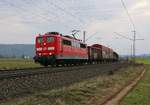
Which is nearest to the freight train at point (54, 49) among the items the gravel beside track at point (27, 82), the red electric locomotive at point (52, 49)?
the red electric locomotive at point (52, 49)

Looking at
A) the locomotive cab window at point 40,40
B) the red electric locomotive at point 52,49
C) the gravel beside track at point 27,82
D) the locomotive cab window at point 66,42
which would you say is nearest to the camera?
the gravel beside track at point 27,82

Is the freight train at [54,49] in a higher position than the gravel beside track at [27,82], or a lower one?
higher

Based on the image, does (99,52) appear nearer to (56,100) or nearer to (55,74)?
(55,74)

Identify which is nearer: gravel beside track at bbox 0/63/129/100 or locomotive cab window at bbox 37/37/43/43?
gravel beside track at bbox 0/63/129/100

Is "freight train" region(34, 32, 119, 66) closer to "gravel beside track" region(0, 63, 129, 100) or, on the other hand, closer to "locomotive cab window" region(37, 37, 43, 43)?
"locomotive cab window" region(37, 37, 43, 43)

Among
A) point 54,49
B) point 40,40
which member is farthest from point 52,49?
point 40,40

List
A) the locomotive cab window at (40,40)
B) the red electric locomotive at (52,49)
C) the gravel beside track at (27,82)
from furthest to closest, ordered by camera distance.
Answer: the locomotive cab window at (40,40) < the red electric locomotive at (52,49) < the gravel beside track at (27,82)

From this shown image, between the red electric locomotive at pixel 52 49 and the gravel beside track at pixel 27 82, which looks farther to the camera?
the red electric locomotive at pixel 52 49

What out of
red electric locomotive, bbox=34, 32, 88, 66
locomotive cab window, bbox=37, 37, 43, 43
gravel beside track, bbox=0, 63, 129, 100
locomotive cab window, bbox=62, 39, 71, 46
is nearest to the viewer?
gravel beside track, bbox=0, 63, 129, 100

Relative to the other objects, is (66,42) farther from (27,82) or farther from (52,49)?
(27,82)

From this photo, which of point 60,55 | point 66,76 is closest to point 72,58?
point 60,55

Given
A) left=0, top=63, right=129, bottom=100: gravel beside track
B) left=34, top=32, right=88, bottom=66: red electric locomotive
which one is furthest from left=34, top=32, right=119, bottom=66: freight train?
left=0, top=63, right=129, bottom=100: gravel beside track

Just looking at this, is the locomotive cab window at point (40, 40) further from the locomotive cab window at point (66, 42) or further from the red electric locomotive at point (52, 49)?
the locomotive cab window at point (66, 42)

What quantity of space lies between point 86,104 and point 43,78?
7.73 metres
